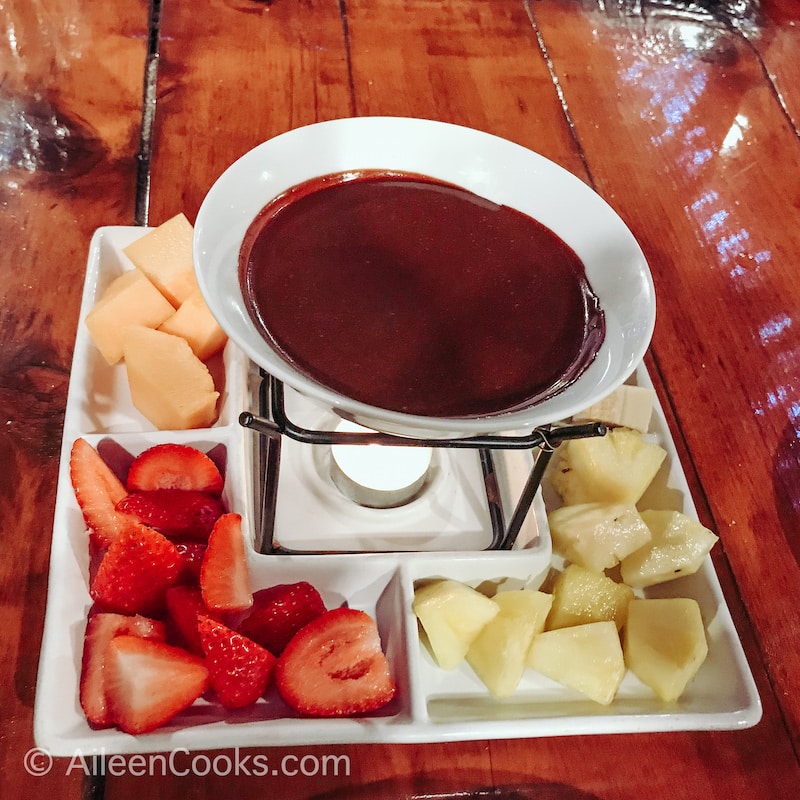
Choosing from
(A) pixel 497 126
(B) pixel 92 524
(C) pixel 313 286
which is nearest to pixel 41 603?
(B) pixel 92 524

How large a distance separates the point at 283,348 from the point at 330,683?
0.43 m

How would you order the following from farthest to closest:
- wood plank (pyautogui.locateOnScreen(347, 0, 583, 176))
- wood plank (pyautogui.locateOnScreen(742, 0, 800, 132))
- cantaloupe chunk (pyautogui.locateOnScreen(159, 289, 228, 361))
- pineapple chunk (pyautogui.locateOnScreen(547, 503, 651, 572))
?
1. wood plank (pyautogui.locateOnScreen(742, 0, 800, 132))
2. wood plank (pyautogui.locateOnScreen(347, 0, 583, 176))
3. cantaloupe chunk (pyautogui.locateOnScreen(159, 289, 228, 361))
4. pineapple chunk (pyautogui.locateOnScreen(547, 503, 651, 572))

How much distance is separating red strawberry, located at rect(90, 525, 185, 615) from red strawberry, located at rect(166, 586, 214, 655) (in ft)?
0.09

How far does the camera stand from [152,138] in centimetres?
152

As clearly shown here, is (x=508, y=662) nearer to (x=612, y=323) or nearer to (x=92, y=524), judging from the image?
(x=612, y=323)

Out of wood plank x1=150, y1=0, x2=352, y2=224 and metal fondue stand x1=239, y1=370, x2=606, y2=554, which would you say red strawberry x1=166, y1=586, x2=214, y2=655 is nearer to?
metal fondue stand x1=239, y1=370, x2=606, y2=554

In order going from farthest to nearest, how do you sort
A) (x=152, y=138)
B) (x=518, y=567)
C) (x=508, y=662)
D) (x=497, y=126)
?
(x=497, y=126) → (x=152, y=138) → (x=518, y=567) → (x=508, y=662)

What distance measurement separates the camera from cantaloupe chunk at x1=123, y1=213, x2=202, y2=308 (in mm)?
1180

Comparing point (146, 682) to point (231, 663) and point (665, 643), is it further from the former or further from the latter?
point (665, 643)

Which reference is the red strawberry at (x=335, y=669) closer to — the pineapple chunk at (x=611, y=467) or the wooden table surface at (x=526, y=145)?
the wooden table surface at (x=526, y=145)

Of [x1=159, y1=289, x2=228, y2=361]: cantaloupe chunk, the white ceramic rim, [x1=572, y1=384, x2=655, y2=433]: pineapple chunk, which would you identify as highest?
the white ceramic rim

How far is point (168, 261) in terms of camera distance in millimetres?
1186

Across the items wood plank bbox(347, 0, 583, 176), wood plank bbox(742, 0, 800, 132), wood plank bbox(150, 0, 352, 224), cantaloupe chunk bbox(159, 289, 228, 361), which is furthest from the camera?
wood plank bbox(742, 0, 800, 132)

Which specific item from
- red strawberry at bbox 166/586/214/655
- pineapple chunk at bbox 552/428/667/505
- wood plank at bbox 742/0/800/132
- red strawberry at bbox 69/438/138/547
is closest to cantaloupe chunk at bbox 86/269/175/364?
red strawberry at bbox 69/438/138/547
